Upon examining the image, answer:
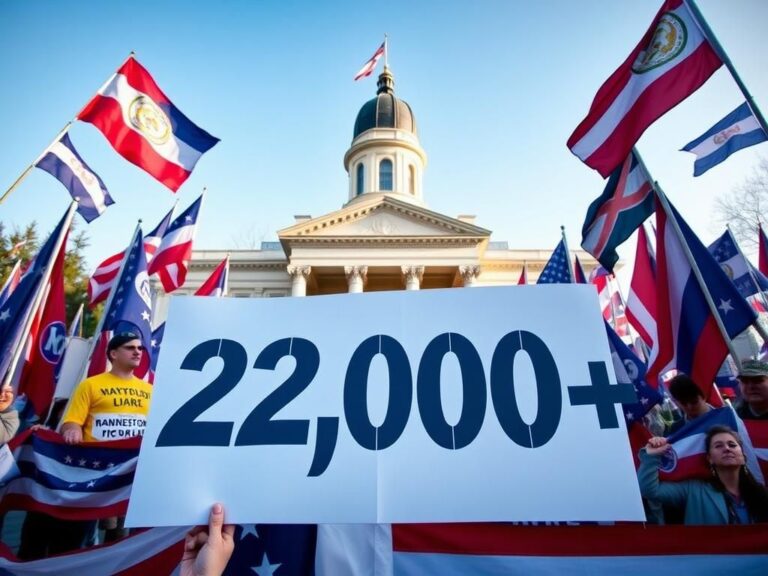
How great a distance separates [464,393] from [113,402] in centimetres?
284

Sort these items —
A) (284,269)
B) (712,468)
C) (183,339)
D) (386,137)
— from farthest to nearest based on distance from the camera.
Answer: (386,137), (284,269), (712,468), (183,339)

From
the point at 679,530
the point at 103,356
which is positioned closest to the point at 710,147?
the point at 679,530

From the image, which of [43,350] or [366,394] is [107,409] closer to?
[43,350]

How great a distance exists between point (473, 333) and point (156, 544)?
1.64 meters

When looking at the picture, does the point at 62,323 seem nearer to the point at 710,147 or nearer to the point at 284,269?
the point at 710,147

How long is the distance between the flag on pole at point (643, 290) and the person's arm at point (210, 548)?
178 inches

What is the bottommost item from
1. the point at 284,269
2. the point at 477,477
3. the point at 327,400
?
the point at 477,477

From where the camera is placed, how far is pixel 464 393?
1.58 m

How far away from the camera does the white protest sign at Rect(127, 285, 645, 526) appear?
4.55 ft

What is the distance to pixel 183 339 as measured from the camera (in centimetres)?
168

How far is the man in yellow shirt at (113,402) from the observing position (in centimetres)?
299

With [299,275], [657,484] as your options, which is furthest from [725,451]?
[299,275]

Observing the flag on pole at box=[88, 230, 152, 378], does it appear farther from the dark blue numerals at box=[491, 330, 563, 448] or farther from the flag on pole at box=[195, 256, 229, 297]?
the dark blue numerals at box=[491, 330, 563, 448]

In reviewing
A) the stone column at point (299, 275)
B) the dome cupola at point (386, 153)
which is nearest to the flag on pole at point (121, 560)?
the stone column at point (299, 275)
